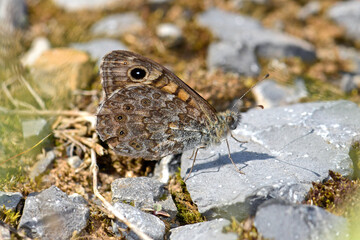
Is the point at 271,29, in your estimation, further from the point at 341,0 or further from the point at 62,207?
the point at 62,207

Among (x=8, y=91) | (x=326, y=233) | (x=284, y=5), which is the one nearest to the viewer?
(x=326, y=233)

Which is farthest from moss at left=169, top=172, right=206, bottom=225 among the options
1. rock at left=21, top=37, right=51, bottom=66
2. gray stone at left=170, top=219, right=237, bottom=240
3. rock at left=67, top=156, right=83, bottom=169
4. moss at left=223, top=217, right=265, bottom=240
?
rock at left=21, top=37, right=51, bottom=66

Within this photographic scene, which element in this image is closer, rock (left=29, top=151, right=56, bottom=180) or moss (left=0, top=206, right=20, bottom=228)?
moss (left=0, top=206, right=20, bottom=228)

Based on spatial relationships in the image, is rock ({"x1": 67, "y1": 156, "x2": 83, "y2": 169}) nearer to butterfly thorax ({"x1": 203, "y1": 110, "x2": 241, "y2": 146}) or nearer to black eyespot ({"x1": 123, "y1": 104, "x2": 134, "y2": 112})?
black eyespot ({"x1": 123, "y1": 104, "x2": 134, "y2": 112})

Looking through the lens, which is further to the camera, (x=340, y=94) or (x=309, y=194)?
(x=340, y=94)

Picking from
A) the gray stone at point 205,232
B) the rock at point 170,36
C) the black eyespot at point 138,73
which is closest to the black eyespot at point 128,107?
the black eyespot at point 138,73

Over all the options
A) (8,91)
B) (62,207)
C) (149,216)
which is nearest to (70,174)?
(62,207)

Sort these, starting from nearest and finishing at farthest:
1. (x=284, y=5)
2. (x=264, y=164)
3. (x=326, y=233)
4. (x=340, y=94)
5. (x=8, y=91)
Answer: (x=326, y=233), (x=264, y=164), (x=8, y=91), (x=340, y=94), (x=284, y=5)
